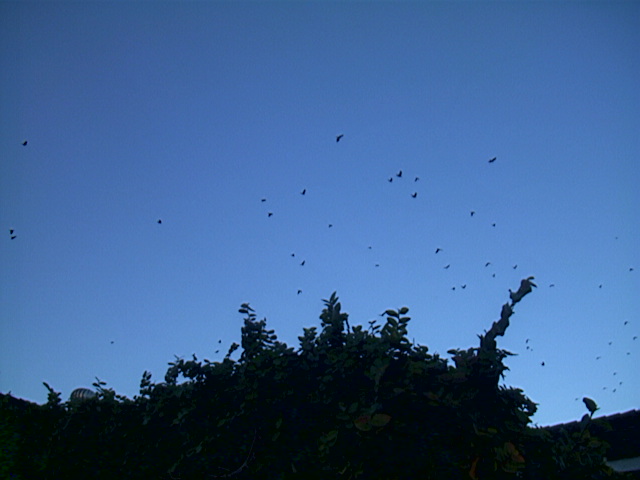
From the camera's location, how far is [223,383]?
4738mm

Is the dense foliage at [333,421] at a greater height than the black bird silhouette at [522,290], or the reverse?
the black bird silhouette at [522,290]

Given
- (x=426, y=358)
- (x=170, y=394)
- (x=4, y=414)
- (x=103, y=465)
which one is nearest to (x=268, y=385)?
(x=170, y=394)

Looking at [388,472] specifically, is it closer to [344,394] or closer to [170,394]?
[344,394]

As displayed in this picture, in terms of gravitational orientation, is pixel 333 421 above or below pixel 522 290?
below

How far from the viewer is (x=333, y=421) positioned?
417cm

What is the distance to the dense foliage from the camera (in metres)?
3.82

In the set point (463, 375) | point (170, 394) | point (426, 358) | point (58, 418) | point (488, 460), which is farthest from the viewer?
point (58, 418)

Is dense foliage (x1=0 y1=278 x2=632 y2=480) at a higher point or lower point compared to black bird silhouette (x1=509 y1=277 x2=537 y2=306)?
lower

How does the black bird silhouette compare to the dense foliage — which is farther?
the black bird silhouette

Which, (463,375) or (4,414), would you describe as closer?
(463,375)

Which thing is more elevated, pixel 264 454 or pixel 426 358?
pixel 426 358

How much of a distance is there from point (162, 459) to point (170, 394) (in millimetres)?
675

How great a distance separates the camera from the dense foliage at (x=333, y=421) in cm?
382

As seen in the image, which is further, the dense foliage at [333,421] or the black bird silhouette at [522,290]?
the black bird silhouette at [522,290]
